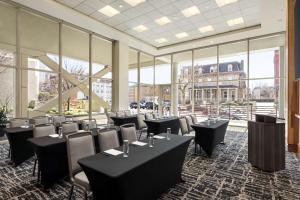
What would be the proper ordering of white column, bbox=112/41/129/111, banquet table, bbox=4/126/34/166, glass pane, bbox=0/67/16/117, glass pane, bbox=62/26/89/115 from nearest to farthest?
1. banquet table, bbox=4/126/34/166
2. glass pane, bbox=0/67/16/117
3. glass pane, bbox=62/26/89/115
4. white column, bbox=112/41/129/111

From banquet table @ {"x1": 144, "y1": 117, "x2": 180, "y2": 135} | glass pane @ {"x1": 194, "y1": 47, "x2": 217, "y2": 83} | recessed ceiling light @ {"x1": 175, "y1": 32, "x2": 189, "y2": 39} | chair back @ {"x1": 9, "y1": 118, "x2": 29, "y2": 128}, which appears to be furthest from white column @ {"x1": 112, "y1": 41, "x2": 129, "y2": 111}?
chair back @ {"x1": 9, "y1": 118, "x2": 29, "y2": 128}

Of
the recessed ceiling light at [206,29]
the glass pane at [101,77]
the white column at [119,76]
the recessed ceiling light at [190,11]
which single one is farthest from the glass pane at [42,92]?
the recessed ceiling light at [206,29]

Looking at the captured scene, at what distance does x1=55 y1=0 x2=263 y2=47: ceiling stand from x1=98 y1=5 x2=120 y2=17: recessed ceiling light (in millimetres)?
117

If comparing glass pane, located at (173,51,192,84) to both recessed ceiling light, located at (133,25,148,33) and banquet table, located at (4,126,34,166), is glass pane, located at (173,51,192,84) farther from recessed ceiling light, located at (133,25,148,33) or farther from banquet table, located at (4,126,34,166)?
banquet table, located at (4,126,34,166)

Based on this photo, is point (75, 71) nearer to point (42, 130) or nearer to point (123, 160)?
point (42, 130)

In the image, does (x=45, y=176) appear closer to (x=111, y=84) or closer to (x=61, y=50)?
(x=61, y=50)

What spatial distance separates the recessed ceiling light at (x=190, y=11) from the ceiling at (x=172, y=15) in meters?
0.11

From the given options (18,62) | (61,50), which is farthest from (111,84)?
(18,62)

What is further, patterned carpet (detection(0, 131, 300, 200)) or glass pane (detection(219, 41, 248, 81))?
glass pane (detection(219, 41, 248, 81))

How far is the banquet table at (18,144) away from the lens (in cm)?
386

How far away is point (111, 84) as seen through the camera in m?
9.25

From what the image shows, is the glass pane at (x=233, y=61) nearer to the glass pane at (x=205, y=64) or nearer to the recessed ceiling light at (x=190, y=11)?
the glass pane at (x=205, y=64)

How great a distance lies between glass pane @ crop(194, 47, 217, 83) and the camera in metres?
9.97

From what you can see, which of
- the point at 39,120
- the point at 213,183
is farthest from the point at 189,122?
the point at 39,120
